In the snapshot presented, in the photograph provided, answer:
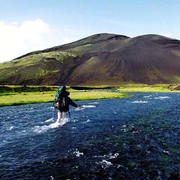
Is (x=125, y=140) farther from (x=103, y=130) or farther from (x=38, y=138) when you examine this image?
(x=38, y=138)

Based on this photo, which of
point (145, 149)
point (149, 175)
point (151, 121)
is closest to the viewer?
point (149, 175)

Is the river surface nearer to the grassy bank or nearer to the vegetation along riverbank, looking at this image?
the grassy bank

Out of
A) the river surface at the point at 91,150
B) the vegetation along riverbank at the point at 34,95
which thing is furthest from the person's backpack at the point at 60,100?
the vegetation along riverbank at the point at 34,95

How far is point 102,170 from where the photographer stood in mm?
21641

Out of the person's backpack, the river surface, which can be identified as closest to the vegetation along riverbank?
the person's backpack

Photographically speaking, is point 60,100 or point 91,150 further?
point 60,100

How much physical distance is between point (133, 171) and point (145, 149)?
20.9ft

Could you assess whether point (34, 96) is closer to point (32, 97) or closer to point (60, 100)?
point (32, 97)

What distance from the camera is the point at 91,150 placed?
27234 millimetres

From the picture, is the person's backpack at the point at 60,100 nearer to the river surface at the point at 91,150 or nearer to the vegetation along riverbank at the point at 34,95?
the river surface at the point at 91,150

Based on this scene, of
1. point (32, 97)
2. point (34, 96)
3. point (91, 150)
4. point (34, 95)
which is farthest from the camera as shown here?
point (34, 95)

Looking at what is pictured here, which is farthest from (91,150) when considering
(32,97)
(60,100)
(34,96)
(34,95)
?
(34,95)

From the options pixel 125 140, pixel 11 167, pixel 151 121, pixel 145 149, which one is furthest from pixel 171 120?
pixel 11 167

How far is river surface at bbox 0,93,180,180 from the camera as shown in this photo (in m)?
21.3
